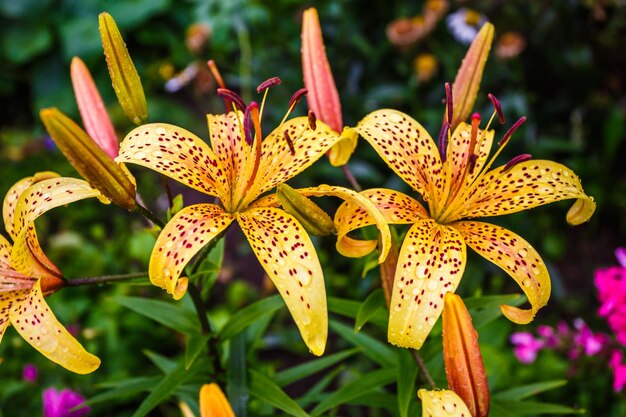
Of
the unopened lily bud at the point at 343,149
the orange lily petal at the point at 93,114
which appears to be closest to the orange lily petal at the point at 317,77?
the unopened lily bud at the point at 343,149

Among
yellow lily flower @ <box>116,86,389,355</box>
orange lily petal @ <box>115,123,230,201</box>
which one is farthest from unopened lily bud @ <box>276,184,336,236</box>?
orange lily petal @ <box>115,123,230,201</box>

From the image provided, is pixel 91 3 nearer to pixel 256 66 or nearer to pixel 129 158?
pixel 256 66

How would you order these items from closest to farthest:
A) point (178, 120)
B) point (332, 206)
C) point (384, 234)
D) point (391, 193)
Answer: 1. point (384, 234)
2. point (391, 193)
3. point (332, 206)
4. point (178, 120)

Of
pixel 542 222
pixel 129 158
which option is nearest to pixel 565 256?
pixel 542 222

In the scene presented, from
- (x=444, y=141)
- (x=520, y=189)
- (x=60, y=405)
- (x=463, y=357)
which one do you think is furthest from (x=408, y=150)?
(x=60, y=405)

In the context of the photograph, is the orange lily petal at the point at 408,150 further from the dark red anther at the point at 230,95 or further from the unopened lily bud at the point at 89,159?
the unopened lily bud at the point at 89,159
